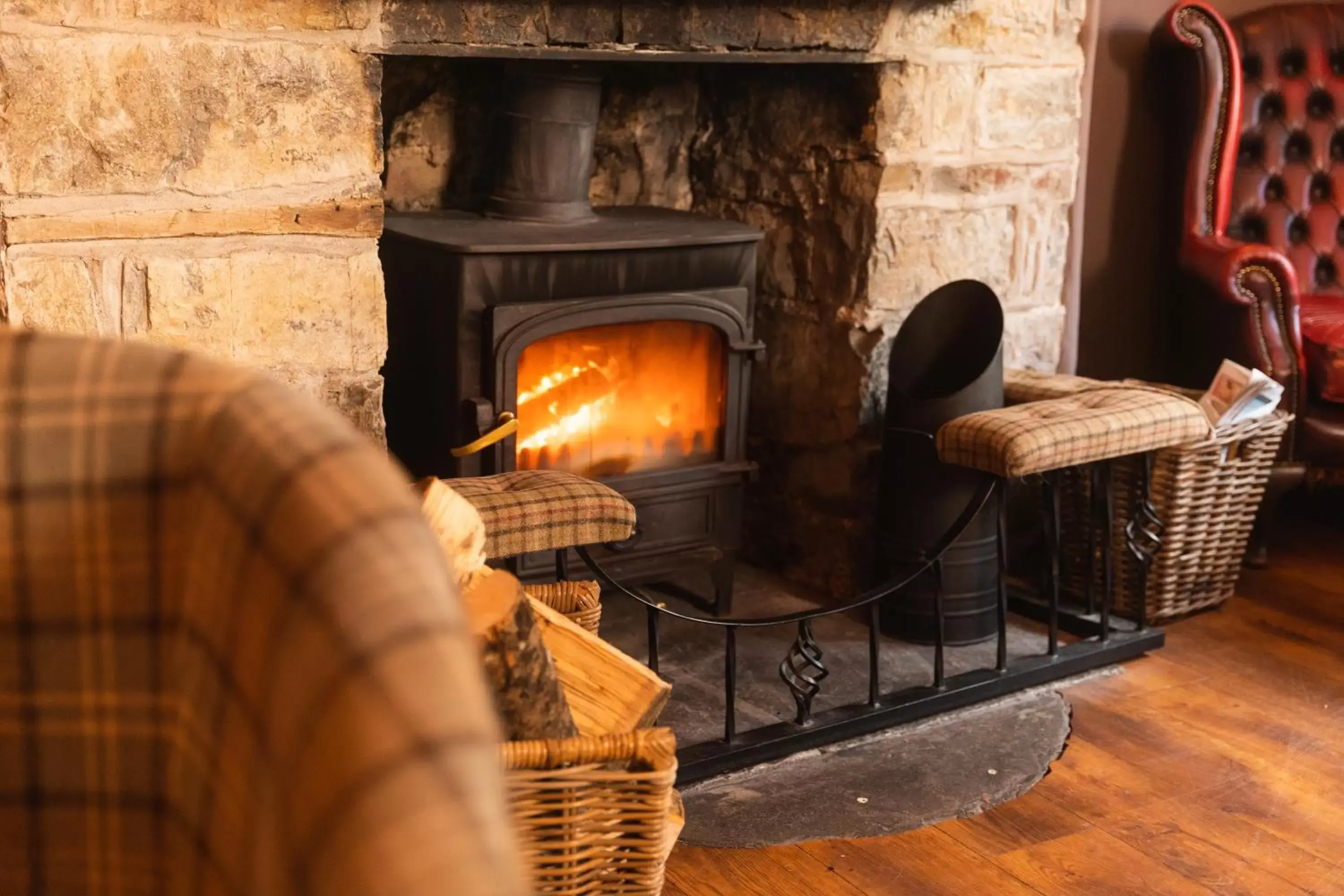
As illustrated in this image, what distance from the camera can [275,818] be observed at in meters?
0.60

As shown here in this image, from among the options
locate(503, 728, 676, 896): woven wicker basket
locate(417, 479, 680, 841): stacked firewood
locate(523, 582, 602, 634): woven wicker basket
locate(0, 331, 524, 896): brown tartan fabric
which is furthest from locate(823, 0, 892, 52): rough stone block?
locate(0, 331, 524, 896): brown tartan fabric

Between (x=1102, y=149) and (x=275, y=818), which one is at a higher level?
(x=1102, y=149)

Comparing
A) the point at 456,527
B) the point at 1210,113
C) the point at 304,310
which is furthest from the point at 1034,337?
the point at 456,527

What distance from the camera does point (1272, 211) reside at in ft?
11.7

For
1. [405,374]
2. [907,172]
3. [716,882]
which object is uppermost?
[907,172]

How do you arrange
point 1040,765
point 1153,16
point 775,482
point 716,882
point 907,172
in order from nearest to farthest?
1. point 716,882
2. point 1040,765
3. point 907,172
4. point 775,482
5. point 1153,16

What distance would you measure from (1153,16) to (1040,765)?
2050 millimetres

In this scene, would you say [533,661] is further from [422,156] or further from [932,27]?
[932,27]

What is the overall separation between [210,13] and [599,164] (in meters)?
1.23

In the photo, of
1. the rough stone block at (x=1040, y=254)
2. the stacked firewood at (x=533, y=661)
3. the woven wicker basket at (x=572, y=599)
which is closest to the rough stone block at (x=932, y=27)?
the rough stone block at (x=1040, y=254)

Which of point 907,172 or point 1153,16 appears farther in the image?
point 1153,16

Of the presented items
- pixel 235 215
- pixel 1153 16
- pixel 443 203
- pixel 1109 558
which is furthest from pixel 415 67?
pixel 1153 16

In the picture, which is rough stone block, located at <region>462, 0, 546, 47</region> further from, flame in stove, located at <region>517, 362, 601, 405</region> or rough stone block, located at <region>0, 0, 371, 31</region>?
flame in stove, located at <region>517, 362, 601, 405</region>

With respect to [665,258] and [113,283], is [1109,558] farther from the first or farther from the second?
[113,283]
